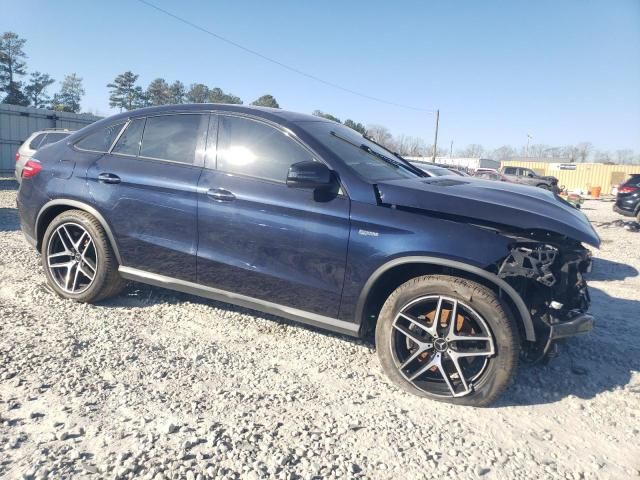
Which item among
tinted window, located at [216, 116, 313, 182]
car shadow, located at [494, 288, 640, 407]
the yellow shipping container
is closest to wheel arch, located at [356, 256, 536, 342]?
car shadow, located at [494, 288, 640, 407]

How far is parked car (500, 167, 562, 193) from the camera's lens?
21.9 meters

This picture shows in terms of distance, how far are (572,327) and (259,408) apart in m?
1.98

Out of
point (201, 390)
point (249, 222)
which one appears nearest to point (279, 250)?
point (249, 222)

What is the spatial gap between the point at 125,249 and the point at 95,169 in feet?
2.61

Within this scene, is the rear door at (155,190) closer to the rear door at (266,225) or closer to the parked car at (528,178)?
the rear door at (266,225)

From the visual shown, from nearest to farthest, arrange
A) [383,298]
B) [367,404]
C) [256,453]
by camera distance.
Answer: [256,453], [367,404], [383,298]

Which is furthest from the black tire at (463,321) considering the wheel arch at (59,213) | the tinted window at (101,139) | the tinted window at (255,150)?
the tinted window at (101,139)

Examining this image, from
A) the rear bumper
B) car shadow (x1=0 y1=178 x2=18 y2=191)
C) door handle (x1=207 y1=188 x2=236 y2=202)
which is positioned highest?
door handle (x1=207 y1=188 x2=236 y2=202)

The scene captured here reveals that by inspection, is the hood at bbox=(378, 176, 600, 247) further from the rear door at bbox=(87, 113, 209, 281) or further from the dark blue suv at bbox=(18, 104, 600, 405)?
the rear door at bbox=(87, 113, 209, 281)

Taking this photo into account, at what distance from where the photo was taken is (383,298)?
3191 millimetres

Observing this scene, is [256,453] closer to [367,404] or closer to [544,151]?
[367,404]

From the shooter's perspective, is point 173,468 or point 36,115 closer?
point 173,468

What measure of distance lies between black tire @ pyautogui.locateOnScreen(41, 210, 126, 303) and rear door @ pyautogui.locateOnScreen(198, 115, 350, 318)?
97 cm

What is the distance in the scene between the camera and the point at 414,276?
3.07 m
